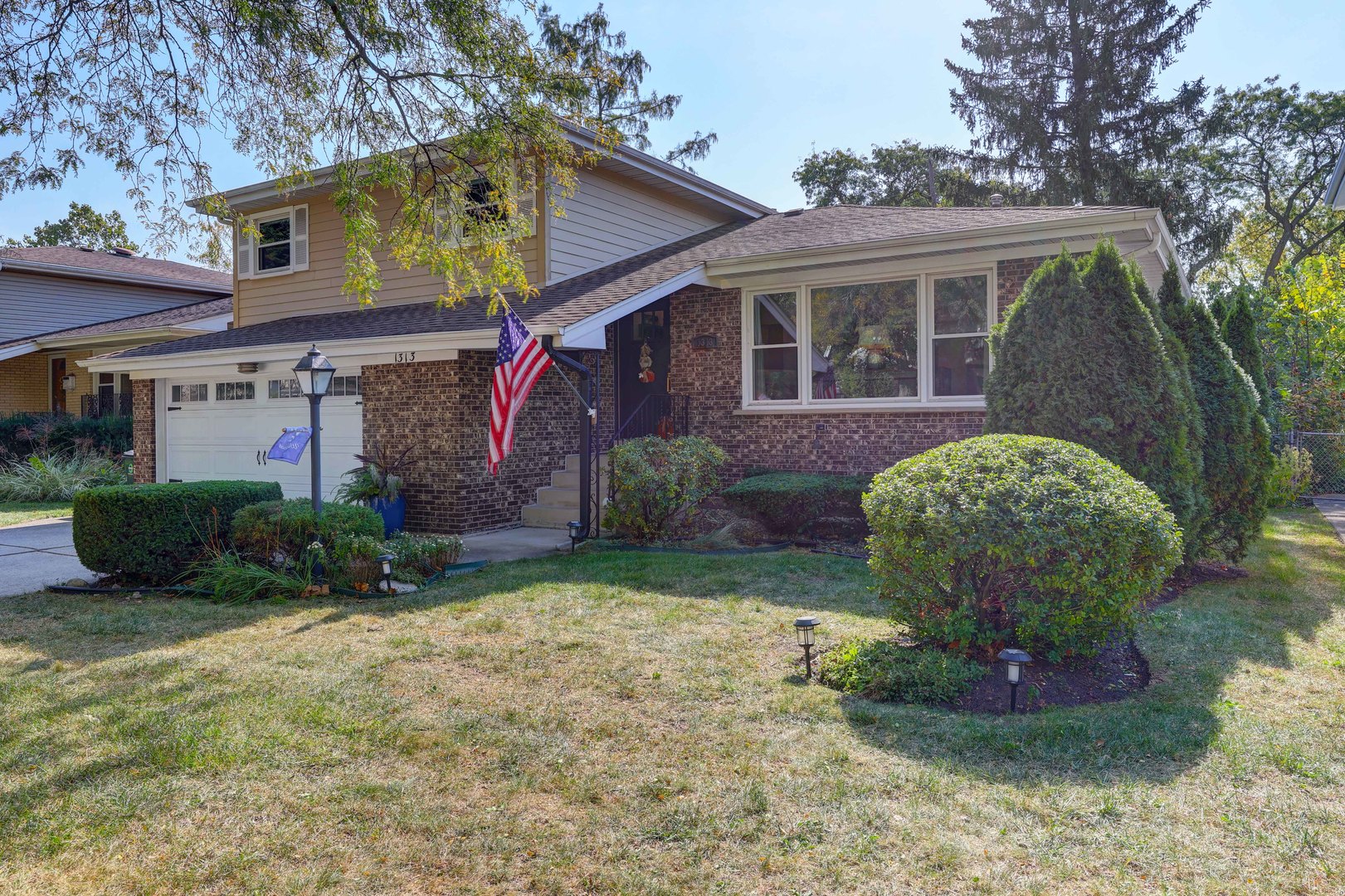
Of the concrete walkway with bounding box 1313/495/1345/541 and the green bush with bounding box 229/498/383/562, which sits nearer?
the green bush with bounding box 229/498/383/562

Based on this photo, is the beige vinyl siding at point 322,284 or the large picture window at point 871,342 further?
the beige vinyl siding at point 322,284

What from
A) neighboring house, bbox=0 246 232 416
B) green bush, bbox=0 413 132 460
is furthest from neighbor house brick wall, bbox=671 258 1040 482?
green bush, bbox=0 413 132 460

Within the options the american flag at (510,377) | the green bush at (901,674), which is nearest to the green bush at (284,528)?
the american flag at (510,377)

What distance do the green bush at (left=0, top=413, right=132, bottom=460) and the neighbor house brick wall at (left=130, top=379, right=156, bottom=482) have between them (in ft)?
14.8

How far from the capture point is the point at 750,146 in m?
18.8

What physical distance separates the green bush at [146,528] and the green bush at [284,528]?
0.98 ft

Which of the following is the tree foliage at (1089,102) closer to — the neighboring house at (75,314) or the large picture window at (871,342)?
the large picture window at (871,342)

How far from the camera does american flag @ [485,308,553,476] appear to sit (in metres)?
8.66

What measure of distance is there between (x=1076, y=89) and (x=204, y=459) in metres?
25.3

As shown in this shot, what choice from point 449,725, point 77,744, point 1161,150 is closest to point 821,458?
point 449,725

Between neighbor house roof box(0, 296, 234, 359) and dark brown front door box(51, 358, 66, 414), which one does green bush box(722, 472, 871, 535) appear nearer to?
neighbor house roof box(0, 296, 234, 359)

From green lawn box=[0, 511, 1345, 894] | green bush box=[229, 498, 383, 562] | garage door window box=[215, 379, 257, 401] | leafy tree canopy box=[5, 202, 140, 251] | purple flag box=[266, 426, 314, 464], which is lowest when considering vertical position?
green lawn box=[0, 511, 1345, 894]

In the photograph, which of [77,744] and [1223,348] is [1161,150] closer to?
[1223,348]

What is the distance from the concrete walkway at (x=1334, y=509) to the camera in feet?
35.5
